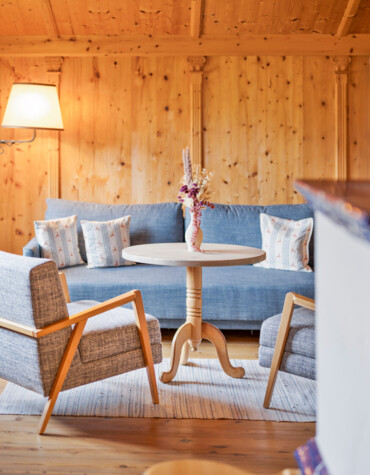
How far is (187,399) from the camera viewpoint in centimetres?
266

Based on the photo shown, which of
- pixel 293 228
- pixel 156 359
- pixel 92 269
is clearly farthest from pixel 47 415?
pixel 293 228

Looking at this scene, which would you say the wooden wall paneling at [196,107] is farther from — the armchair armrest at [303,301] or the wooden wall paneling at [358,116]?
the armchair armrest at [303,301]

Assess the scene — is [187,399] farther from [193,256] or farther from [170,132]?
[170,132]

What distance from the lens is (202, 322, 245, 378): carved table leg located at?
2.94m

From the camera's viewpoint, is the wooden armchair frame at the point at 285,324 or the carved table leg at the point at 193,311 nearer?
the wooden armchair frame at the point at 285,324

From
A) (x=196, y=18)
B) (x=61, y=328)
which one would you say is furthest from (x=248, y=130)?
(x=61, y=328)

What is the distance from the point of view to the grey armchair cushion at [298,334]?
2404 mm

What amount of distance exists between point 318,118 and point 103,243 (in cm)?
217

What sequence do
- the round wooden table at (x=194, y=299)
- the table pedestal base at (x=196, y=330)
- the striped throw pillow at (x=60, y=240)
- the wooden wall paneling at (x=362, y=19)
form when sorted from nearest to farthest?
the round wooden table at (x=194, y=299), the table pedestal base at (x=196, y=330), the striped throw pillow at (x=60, y=240), the wooden wall paneling at (x=362, y=19)

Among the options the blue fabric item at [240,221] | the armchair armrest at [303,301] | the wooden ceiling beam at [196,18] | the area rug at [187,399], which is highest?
the wooden ceiling beam at [196,18]

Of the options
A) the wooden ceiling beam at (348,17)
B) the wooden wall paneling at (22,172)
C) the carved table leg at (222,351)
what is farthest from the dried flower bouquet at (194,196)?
the wooden ceiling beam at (348,17)

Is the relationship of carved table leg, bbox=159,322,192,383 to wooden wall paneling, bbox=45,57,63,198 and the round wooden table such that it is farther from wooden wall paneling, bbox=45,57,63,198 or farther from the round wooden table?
wooden wall paneling, bbox=45,57,63,198

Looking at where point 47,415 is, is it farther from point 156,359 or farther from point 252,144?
point 252,144

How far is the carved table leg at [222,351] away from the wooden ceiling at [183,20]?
266 cm
